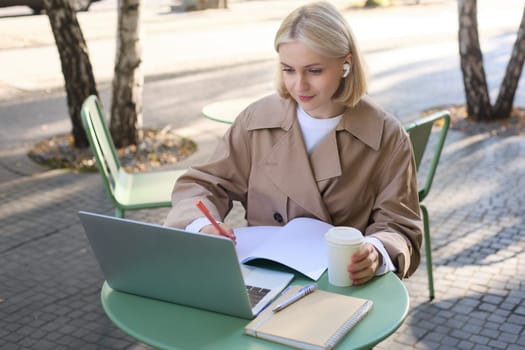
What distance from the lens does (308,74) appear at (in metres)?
2.37

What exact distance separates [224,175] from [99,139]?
1638 millimetres

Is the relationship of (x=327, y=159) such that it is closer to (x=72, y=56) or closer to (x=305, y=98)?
(x=305, y=98)

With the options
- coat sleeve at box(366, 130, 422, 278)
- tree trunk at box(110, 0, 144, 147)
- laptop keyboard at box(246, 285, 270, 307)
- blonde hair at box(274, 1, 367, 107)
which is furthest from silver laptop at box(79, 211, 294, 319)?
tree trunk at box(110, 0, 144, 147)

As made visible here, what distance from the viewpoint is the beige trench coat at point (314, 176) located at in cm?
243

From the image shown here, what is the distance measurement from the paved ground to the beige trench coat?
57.8 inches

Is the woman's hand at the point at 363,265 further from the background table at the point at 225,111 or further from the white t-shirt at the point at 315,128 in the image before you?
the background table at the point at 225,111

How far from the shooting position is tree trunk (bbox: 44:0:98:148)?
22.6ft

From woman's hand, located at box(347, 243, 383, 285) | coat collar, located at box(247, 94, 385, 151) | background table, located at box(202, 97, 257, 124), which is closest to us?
woman's hand, located at box(347, 243, 383, 285)

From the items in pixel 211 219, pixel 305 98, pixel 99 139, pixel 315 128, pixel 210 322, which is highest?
pixel 305 98

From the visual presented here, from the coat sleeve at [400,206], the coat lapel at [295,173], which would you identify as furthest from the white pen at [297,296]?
the coat lapel at [295,173]

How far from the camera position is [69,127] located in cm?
827

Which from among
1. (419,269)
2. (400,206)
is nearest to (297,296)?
(400,206)

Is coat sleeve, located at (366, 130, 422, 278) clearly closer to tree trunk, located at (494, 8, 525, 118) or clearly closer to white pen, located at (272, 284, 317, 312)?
white pen, located at (272, 284, 317, 312)

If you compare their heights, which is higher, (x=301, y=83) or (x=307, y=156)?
(x=301, y=83)
